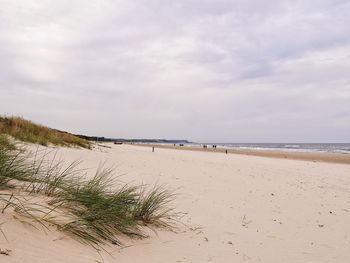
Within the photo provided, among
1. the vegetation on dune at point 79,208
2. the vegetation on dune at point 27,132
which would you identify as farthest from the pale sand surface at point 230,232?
the vegetation on dune at point 27,132

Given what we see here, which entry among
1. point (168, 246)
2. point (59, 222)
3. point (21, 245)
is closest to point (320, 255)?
point (168, 246)

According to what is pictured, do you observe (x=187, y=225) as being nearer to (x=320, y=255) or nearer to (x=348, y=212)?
(x=320, y=255)

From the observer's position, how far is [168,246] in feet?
12.5

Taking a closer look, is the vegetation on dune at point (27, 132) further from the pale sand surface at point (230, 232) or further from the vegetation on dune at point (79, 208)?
the vegetation on dune at point (79, 208)

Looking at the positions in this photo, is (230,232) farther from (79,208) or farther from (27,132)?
(27,132)

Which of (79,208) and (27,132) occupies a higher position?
(27,132)

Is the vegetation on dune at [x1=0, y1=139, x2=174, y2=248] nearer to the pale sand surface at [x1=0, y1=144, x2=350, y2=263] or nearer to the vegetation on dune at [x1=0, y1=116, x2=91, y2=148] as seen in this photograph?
the pale sand surface at [x1=0, y1=144, x2=350, y2=263]

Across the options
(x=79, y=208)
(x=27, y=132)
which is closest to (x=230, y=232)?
(x=79, y=208)

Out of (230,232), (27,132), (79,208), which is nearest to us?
(79,208)

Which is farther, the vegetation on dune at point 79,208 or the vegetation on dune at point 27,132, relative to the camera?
the vegetation on dune at point 27,132

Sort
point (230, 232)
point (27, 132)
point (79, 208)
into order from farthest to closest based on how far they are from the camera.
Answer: point (27, 132), point (230, 232), point (79, 208)

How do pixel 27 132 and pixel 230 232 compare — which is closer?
pixel 230 232

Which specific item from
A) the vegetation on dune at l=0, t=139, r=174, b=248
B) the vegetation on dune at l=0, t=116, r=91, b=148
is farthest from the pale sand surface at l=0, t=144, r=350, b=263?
the vegetation on dune at l=0, t=116, r=91, b=148

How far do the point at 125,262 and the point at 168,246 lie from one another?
78 cm
